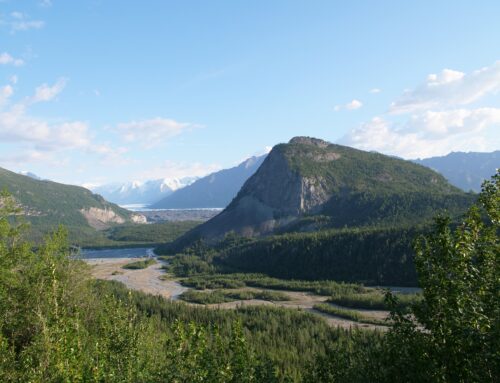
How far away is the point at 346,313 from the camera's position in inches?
3169

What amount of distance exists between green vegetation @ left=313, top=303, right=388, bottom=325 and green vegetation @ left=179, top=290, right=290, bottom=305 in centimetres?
1323

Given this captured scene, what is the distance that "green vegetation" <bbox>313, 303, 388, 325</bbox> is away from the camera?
74.8m

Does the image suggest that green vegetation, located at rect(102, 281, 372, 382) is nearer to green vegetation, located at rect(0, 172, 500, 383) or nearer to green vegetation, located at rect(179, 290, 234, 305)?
green vegetation, located at rect(179, 290, 234, 305)

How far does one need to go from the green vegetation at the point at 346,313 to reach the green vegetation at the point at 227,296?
43.4ft

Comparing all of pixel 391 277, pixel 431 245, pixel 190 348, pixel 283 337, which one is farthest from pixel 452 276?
pixel 391 277

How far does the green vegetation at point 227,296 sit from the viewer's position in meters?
99.0

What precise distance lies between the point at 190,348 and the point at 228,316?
2419 inches

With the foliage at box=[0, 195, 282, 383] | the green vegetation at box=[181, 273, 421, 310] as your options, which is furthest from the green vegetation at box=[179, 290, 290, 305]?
the foliage at box=[0, 195, 282, 383]

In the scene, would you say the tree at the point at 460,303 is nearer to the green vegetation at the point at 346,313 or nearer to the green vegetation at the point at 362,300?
the green vegetation at the point at 346,313

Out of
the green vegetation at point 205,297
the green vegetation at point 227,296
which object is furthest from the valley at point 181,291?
the green vegetation at point 205,297

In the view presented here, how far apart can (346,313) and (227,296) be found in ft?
110

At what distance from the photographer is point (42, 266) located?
30500mm

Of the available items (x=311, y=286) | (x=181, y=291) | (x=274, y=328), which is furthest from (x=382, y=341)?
(x=181, y=291)

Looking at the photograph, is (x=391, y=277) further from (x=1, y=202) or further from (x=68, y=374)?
(x=68, y=374)
